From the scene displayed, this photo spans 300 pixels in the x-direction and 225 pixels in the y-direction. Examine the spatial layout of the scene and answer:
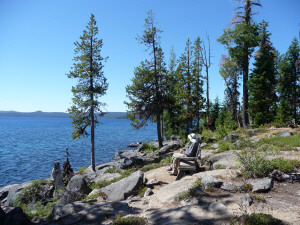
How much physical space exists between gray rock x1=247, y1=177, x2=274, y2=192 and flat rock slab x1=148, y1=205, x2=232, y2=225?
1.69 metres

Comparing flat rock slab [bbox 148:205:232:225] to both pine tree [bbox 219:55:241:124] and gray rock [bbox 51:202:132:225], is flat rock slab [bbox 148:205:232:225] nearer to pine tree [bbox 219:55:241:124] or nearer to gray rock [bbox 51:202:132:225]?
gray rock [bbox 51:202:132:225]

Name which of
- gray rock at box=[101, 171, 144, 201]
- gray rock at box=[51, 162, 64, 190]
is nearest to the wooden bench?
gray rock at box=[101, 171, 144, 201]

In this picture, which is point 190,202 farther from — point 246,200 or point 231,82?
point 231,82

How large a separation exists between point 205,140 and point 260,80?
11.9 metres

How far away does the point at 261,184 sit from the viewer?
5.71 metres

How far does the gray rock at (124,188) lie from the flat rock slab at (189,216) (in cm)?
282

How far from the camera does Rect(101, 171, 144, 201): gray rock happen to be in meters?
7.80

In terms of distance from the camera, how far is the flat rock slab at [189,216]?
4309 mm

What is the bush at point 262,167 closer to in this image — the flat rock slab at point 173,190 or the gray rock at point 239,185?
the gray rock at point 239,185

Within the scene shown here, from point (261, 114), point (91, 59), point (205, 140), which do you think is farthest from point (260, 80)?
point (91, 59)

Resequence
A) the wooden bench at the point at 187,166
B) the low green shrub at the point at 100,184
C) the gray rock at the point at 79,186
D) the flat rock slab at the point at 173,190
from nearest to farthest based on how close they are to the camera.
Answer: the flat rock slab at the point at 173,190
the wooden bench at the point at 187,166
the gray rock at the point at 79,186
the low green shrub at the point at 100,184

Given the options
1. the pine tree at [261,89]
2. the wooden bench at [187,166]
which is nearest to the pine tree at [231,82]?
the pine tree at [261,89]

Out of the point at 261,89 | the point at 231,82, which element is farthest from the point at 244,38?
the point at 231,82

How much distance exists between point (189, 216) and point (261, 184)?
2566mm
